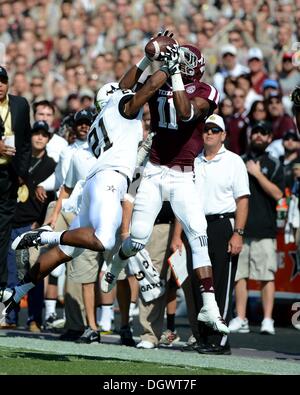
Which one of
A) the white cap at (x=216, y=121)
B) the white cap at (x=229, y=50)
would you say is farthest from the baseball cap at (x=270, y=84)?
the white cap at (x=216, y=121)

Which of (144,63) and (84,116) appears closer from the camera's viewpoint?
(144,63)

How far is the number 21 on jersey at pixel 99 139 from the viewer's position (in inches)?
385

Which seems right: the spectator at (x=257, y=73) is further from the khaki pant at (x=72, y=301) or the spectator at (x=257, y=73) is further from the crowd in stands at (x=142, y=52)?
the khaki pant at (x=72, y=301)

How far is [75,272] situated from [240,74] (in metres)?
6.06

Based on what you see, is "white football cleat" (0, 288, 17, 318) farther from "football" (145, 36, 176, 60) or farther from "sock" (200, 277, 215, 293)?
"football" (145, 36, 176, 60)

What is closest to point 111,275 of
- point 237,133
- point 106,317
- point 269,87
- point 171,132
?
point 171,132

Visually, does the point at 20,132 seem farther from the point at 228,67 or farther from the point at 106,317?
the point at 228,67

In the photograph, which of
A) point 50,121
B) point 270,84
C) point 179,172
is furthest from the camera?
point 270,84

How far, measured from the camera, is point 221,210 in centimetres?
1146

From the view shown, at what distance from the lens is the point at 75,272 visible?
39.2 feet

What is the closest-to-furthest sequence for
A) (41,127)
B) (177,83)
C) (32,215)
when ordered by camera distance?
(177,83) → (32,215) → (41,127)

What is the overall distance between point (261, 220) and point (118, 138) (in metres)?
4.37
